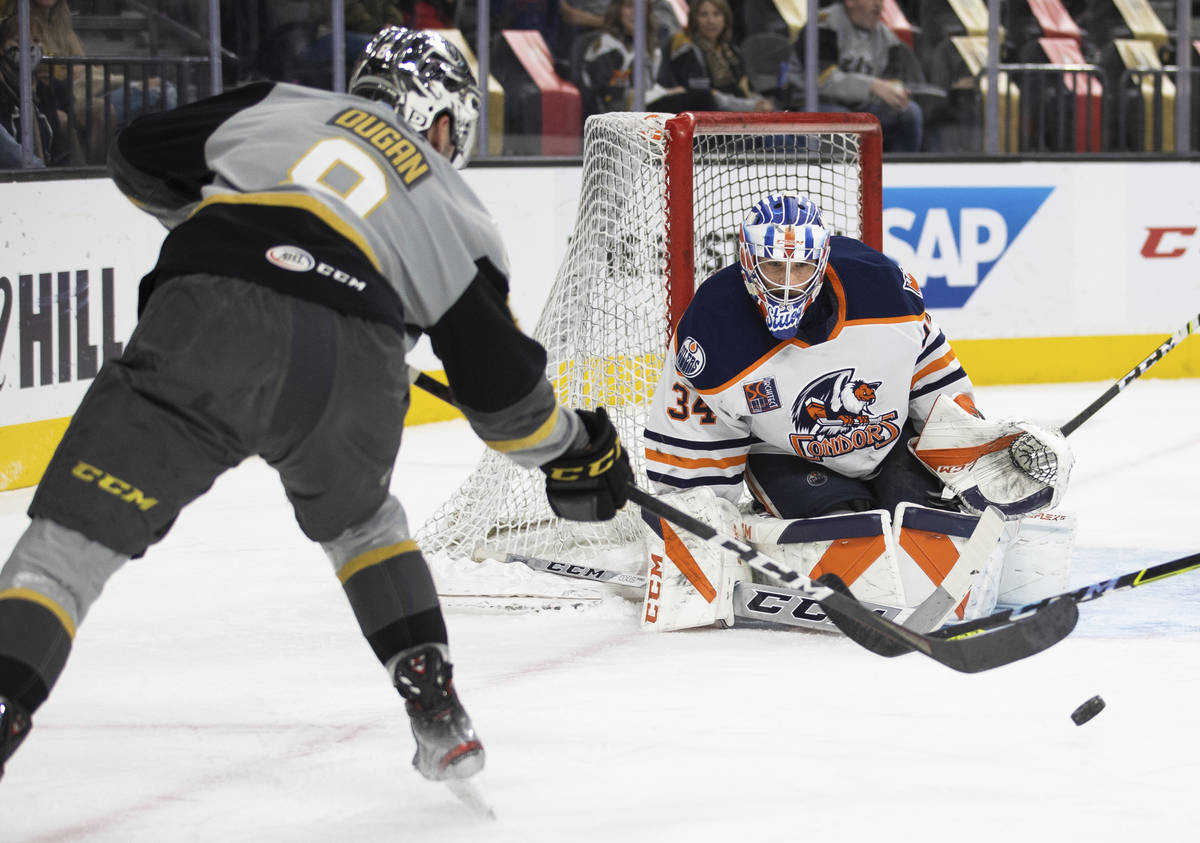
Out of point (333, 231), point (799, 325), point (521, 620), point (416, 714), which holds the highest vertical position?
point (333, 231)

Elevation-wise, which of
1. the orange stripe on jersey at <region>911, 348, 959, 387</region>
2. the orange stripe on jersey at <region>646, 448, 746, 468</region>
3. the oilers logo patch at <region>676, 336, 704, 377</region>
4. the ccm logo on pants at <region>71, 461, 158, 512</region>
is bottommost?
the orange stripe on jersey at <region>646, 448, 746, 468</region>

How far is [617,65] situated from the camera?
6.15m

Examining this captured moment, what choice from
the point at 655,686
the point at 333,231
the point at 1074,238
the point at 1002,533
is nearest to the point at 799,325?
the point at 1002,533

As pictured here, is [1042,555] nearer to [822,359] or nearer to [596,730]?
[822,359]

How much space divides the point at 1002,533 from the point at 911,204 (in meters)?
3.36

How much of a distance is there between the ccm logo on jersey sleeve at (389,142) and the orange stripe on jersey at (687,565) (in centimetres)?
122

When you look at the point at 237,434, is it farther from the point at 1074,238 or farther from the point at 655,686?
the point at 1074,238

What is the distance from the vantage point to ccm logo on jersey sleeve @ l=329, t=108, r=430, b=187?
1823 millimetres

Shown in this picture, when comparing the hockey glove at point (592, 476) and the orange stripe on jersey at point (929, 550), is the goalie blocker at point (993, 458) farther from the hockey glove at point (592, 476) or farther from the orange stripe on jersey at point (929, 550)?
the hockey glove at point (592, 476)

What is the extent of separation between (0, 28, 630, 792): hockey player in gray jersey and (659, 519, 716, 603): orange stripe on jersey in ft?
2.83

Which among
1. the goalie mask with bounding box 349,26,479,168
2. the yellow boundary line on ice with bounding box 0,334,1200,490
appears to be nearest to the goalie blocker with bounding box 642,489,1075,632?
the goalie mask with bounding box 349,26,479,168

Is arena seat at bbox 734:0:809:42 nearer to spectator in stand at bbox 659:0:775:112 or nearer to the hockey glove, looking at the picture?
spectator in stand at bbox 659:0:775:112

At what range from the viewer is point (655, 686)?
2578mm

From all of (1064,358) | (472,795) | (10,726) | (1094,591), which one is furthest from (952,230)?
(10,726)
